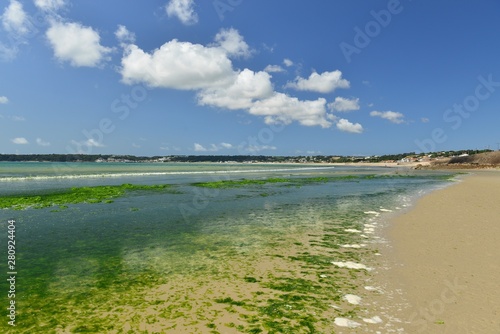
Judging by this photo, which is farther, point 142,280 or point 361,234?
point 361,234

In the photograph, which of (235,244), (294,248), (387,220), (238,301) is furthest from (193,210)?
(238,301)

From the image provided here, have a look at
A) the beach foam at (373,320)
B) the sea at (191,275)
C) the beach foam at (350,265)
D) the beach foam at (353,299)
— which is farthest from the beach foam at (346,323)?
the beach foam at (350,265)

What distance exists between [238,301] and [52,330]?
4.42 meters

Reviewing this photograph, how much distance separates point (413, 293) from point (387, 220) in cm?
1176

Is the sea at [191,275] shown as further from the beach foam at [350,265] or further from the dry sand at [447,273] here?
the dry sand at [447,273]

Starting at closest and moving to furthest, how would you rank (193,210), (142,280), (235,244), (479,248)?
(142,280)
(479,248)
(235,244)
(193,210)

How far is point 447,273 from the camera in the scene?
10227 millimetres

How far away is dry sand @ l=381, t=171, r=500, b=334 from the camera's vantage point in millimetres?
7297

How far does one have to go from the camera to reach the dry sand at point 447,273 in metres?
7.30

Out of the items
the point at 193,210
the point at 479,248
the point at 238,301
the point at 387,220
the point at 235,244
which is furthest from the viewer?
the point at 193,210

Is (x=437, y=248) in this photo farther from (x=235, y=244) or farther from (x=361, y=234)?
(x=235, y=244)

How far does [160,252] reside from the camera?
514 inches

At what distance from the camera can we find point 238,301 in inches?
332

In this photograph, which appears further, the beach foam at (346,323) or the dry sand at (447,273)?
the dry sand at (447,273)
